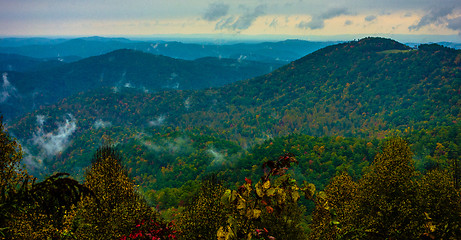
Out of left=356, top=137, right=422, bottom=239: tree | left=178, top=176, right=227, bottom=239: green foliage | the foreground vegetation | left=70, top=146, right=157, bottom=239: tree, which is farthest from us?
left=356, top=137, right=422, bottom=239: tree

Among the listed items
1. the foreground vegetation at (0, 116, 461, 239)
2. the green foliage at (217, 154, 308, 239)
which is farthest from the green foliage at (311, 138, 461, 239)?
the green foliage at (217, 154, 308, 239)

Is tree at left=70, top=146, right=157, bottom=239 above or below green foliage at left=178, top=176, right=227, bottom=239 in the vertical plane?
above

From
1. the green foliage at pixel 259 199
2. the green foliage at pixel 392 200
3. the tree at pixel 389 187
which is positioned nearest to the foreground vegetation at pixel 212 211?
the green foliage at pixel 392 200

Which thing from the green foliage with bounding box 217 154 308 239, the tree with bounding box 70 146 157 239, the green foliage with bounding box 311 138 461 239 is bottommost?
the green foliage with bounding box 311 138 461 239

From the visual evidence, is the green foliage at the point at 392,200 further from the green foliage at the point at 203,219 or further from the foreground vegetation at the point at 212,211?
the green foliage at the point at 203,219

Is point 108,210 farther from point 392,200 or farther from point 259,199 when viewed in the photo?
point 392,200

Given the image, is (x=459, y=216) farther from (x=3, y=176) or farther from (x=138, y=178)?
(x=138, y=178)

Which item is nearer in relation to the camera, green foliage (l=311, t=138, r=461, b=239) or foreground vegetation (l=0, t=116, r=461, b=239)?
foreground vegetation (l=0, t=116, r=461, b=239)

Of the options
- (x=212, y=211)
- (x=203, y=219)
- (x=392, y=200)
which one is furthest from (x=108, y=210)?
(x=392, y=200)

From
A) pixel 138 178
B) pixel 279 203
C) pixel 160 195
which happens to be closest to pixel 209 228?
pixel 279 203

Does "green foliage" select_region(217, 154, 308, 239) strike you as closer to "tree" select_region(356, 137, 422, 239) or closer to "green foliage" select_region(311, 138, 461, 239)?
"green foliage" select_region(311, 138, 461, 239)

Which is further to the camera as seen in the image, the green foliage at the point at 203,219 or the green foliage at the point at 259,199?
the green foliage at the point at 203,219

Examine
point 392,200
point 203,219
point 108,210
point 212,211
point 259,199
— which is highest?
point 259,199
